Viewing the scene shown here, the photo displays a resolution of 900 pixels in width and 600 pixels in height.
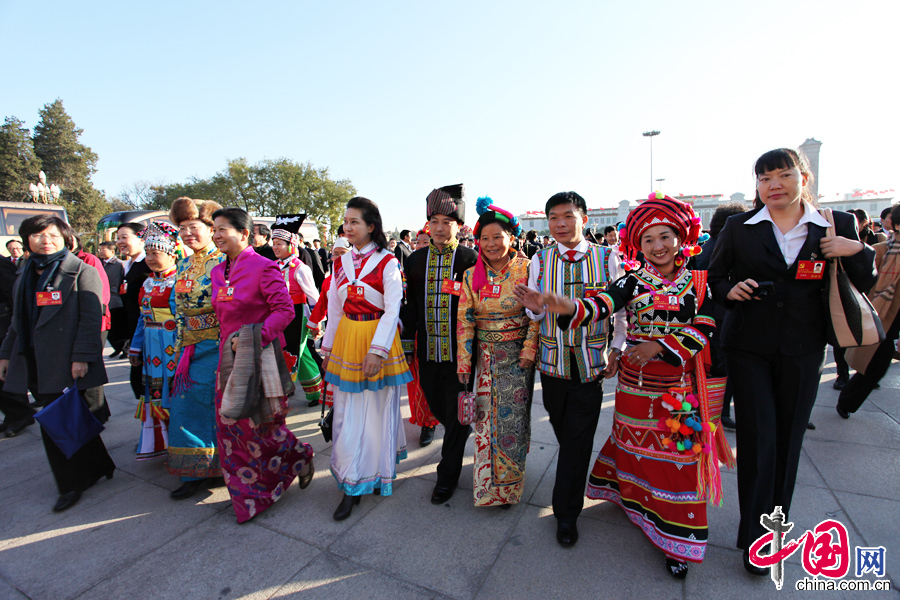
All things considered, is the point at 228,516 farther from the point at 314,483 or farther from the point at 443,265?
the point at 443,265

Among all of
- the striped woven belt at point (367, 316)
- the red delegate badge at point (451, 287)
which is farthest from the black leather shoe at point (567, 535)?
the striped woven belt at point (367, 316)

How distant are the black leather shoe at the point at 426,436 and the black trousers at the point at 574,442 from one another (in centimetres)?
151

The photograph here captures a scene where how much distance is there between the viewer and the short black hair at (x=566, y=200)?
7.92 ft

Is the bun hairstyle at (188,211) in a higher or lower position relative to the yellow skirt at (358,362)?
higher

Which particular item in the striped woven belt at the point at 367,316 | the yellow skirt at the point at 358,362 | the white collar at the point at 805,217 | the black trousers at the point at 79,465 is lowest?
the black trousers at the point at 79,465

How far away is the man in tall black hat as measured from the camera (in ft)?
9.34

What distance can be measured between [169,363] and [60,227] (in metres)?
1.41

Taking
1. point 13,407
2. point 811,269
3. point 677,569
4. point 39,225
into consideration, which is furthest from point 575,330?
point 13,407

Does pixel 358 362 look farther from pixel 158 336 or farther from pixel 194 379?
pixel 158 336

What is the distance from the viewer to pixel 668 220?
2.09m

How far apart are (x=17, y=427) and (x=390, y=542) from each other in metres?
4.39

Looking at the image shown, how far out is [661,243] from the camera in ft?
6.86

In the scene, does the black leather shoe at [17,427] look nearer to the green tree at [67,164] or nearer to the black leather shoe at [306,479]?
the black leather shoe at [306,479]

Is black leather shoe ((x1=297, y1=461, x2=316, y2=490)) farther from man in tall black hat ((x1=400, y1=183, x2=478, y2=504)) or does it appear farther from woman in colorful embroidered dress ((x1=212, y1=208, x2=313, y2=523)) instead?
man in tall black hat ((x1=400, y1=183, x2=478, y2=504))
